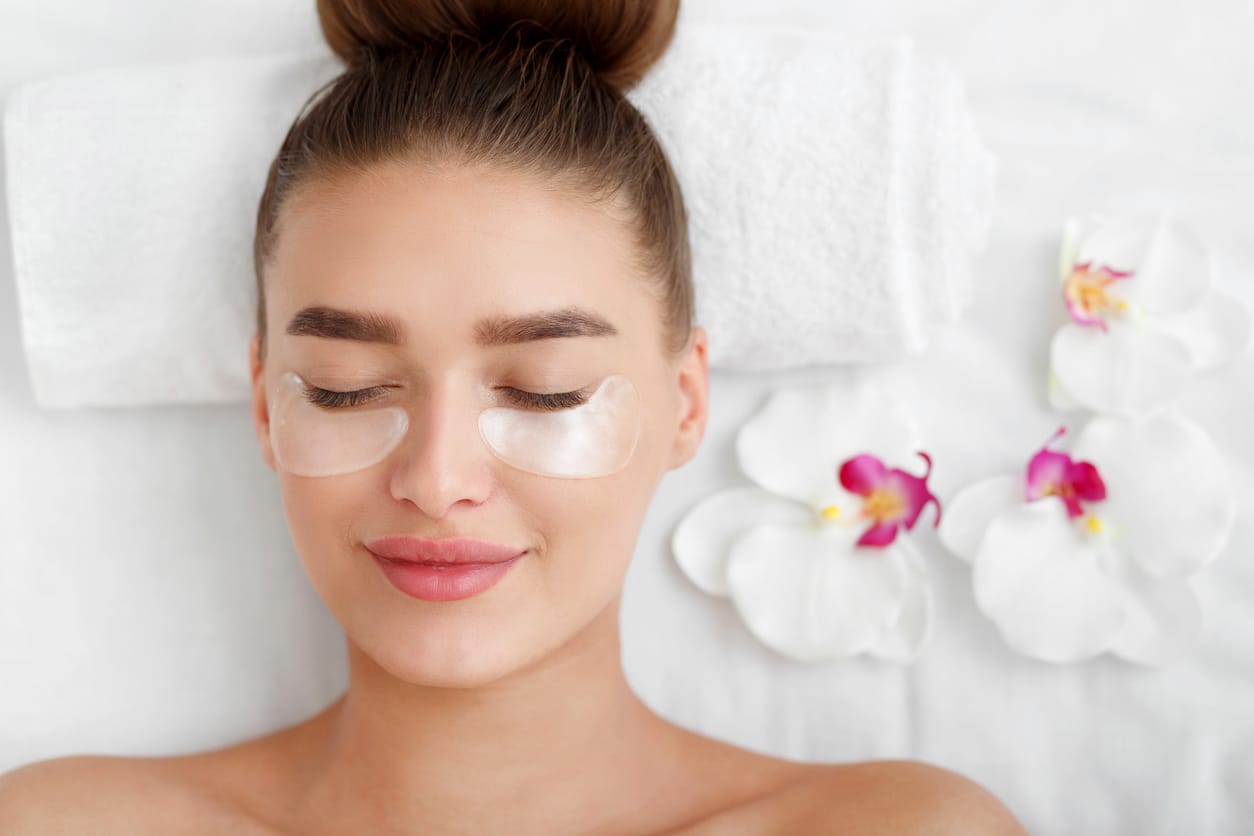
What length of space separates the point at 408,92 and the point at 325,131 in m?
0.10

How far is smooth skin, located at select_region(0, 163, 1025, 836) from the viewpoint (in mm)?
1123

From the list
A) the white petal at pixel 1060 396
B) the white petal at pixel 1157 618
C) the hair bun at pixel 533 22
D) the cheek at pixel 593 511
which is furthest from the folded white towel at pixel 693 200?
the white petal at pixel 1157 618

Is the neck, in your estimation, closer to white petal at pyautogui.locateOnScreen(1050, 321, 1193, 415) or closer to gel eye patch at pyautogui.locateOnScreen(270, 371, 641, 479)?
gel eye patch at pyautogui.locateOnScreen(270, 371, 641, 479)

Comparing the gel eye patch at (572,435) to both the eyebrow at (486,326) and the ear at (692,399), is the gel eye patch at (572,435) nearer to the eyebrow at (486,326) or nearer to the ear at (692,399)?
the eyebrow at (486,326)

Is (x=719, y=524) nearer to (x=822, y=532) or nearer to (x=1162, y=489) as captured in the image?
(x=822, y=532)

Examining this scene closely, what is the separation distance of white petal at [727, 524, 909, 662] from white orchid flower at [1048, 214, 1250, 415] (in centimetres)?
30

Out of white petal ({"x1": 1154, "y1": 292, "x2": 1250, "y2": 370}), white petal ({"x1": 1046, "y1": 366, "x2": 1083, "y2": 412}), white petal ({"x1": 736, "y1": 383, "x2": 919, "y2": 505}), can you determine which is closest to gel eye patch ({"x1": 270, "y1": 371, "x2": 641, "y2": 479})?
Result: white petal ({"x1": 736, "y1": 383, "x2": 919, "y2": 505})

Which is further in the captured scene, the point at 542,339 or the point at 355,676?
the point at 355,676

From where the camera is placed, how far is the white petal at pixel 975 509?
1.44 m

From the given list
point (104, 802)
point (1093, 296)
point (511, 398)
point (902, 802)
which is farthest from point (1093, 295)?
point (104, 802)

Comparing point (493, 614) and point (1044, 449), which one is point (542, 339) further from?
point (1044, 449)

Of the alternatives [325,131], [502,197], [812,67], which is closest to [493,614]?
[502,197]

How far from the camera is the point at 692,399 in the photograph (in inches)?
52.6

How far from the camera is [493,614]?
1151 mm
